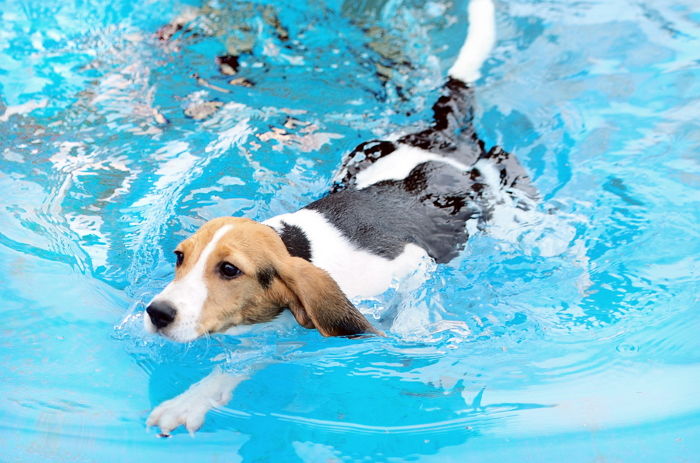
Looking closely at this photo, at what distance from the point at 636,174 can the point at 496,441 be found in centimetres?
244

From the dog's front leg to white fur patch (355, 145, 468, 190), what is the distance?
4.85 feet

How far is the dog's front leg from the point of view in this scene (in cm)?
299

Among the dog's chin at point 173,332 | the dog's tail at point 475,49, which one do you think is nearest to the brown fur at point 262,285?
the dog's chin at point 173,332

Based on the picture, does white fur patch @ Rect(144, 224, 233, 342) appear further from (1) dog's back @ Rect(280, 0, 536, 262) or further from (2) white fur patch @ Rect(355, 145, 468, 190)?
(2) white fur patch @ Rect(355, 145, 468, 190)

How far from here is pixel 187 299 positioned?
2971mm

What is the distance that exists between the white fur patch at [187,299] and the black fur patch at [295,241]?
17.0 inches

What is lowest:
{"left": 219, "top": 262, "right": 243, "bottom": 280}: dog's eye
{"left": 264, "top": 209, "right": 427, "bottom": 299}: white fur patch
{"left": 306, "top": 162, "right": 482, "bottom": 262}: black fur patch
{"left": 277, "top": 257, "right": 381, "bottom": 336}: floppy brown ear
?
{"left": 219, "top": 262, "right": 243, "bottom": 280}: dog's eye

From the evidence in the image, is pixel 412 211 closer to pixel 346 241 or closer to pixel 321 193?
pixel 346 241

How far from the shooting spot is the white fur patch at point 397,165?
4266 millimetres

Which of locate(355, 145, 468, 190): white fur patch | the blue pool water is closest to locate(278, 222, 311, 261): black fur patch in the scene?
the blue pool water

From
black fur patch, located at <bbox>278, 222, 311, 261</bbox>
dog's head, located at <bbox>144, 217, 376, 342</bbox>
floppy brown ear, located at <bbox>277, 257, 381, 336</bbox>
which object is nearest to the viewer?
dog's head, located at <bbox>144, 217, 376, 342</bbox>

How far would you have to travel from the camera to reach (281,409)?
3.15m

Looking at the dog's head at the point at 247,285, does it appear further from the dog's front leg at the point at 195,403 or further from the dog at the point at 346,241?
the dog's front leg at the point at 195,403

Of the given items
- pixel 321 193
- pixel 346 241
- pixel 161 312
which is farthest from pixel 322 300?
pixel 321 193
